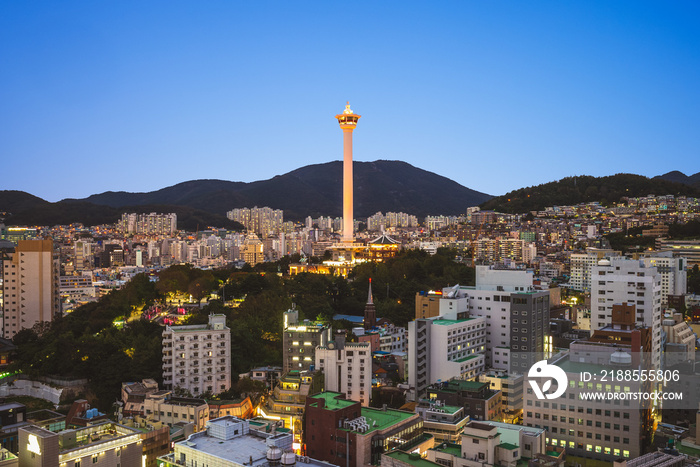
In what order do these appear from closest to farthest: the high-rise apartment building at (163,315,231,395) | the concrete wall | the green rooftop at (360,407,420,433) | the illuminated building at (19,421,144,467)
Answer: the illuminated building at (19,421,144,467) < the green rooftop at (360,407,420,433) < the high-rise apartment building at (163,315,231,395) < the concrete wall

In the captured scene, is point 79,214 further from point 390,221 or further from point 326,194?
point 326,194

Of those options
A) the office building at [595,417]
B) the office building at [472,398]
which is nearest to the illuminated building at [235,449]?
the office building at [472,398]

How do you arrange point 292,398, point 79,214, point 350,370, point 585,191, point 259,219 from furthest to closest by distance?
point 259,219, point 79,214, point 585,191, point 350,370, point 292,398

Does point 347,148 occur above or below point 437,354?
above

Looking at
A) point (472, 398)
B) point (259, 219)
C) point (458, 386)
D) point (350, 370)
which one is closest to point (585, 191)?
point (259, 219)

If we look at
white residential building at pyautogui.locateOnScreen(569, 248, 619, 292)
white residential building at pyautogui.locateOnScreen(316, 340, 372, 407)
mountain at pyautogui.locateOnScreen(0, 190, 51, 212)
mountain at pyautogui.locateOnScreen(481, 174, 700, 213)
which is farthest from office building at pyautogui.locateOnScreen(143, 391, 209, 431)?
mountain at pyautogui.locateOnScreen(0, 190, 51, 212)

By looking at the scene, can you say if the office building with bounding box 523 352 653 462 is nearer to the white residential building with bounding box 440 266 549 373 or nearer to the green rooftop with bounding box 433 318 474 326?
the green rooftop with bounding box 433 318 474 326

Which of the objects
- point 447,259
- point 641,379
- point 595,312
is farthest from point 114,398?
point 447,259
